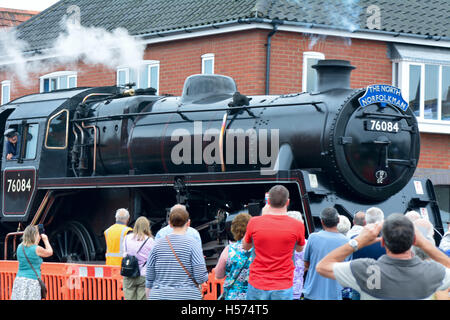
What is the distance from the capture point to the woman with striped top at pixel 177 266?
7062 millimetres

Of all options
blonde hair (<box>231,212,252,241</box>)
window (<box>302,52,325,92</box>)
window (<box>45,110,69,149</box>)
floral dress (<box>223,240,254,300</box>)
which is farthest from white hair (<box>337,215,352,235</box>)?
window (<box>302,52,325,92</box>)

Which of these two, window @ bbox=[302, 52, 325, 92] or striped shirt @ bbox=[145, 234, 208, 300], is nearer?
striped shirt @ bbox=[145, 234, 208, 300]

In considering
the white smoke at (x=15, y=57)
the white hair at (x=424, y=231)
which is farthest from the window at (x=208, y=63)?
the white hair at (x=424, y=231)

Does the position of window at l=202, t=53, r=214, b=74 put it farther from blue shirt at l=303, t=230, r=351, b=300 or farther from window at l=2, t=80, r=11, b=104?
blue shirt at l=303, t=230, r=351, b=300

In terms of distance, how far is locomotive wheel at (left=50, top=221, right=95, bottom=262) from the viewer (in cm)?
1291

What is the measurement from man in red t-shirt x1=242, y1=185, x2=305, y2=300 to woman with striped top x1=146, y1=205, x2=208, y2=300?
494mm

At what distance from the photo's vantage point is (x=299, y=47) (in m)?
17.1

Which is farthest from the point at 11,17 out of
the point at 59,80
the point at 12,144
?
the point at 12,144

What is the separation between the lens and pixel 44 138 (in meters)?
13.1

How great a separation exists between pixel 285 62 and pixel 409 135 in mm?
6515

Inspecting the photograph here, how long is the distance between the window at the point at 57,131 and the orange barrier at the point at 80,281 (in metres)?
2.41

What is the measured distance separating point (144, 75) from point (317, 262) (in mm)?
13063
